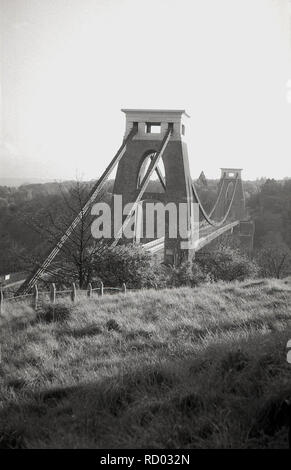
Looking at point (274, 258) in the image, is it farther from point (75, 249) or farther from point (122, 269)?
point (75, 249)

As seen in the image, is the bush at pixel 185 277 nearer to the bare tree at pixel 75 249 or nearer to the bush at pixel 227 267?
the bush at pixel 227 267

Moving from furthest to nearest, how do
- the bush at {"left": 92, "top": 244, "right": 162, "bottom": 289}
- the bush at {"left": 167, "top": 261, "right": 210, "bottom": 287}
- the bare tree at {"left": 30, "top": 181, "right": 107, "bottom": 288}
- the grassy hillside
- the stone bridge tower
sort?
the stone bridge tower → the bush at {"left": 167, "top": 261, "right": 210, "bottom": 287} → the bush at {"left": 92, "top": 244, "right": 162, "bottom": 289} → the bare tree at {"left": 30, "top": 181, "right": 107, "bottom": 288} → the grassy hillside

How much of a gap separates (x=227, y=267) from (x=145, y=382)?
17196 millimetres

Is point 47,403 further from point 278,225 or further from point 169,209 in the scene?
point 278,225

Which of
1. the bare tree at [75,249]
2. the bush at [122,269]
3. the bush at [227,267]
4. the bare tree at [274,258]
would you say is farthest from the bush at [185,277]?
the bare tree at [274,258]

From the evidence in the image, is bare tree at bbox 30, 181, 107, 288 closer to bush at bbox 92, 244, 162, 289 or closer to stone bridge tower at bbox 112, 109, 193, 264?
bush at bbox 92, 244, 162, 289

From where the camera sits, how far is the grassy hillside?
295 cm

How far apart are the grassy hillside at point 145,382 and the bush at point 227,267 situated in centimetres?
1357

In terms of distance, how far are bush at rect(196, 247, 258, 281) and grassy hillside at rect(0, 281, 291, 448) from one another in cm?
1357

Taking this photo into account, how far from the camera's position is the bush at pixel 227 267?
20.4 m

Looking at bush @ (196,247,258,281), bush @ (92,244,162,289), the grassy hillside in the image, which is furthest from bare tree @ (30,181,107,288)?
bush @ (196,247,258,281)

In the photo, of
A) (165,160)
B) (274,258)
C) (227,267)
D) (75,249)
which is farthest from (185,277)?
(274,258)

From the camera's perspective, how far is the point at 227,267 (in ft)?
67.9
